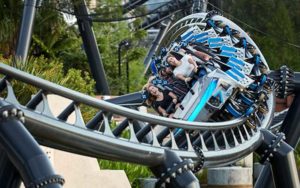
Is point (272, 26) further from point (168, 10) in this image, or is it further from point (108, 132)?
point (108, 132)

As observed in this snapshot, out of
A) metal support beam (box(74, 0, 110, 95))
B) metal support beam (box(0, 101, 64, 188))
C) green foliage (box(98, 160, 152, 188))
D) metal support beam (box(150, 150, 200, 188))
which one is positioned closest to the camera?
metal support beam (box(0, 101, 64, 188))

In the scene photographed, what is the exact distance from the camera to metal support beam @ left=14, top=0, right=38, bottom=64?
15.4 meters

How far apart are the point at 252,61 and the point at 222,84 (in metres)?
0.73

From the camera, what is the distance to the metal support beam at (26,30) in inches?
605

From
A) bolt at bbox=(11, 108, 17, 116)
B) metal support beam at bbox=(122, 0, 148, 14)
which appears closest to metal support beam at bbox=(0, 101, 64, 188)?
bolt at bbox=(11, 108, 17, 116)

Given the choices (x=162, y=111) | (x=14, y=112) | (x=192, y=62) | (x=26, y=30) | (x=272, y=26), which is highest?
(x=14, y=112)

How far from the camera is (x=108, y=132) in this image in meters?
5.24

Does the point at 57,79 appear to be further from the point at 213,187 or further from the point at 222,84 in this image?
the point at 222,84

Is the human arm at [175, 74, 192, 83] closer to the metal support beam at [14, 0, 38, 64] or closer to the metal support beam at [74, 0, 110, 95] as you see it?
the metal support beam at [14, 0, 38, 64]

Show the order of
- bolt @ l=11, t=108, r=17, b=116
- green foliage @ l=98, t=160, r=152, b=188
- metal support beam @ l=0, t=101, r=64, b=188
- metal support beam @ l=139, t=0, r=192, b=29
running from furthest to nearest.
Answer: metal support beam @ l=139, t=0, r=192, b=29
green foliage @ l=98, t=160, r=152, b=188
bolt @ l=11, t=108, r=17, b=116
metal support beam @ l=0, t=101, r=64, b=188

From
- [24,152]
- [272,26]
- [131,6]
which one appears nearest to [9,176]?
[24,152]

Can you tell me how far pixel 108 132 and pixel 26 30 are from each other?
11.0m

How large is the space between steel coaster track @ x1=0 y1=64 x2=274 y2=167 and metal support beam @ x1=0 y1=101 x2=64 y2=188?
0.15 m

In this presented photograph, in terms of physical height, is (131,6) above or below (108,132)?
below
